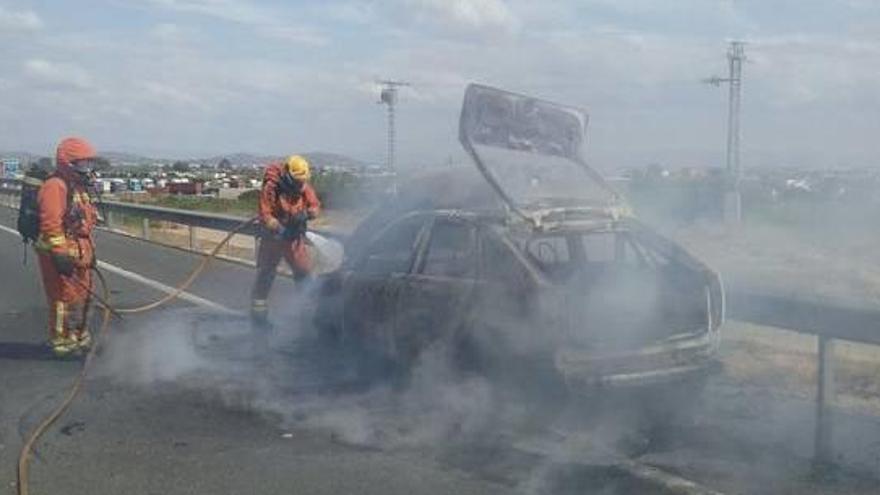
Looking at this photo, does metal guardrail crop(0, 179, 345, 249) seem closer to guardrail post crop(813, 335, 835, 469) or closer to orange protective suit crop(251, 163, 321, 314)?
orange protective suit crop(251, 163, 321, 314)

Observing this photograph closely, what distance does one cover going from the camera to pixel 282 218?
9.29 metres

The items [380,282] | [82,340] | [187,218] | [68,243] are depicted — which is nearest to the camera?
[380,282]

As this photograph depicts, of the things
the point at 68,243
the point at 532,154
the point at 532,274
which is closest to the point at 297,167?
the point at 68,243

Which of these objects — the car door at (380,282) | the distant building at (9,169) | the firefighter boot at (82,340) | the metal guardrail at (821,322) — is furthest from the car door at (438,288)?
the distant building at (9,169)

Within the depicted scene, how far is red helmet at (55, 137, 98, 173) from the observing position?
838 cm

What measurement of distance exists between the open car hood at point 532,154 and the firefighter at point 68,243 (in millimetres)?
3478

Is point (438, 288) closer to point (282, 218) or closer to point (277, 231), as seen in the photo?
point (277, 231)

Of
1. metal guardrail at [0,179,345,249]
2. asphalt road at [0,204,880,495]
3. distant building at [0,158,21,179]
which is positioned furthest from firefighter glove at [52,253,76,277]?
distant building at [0,158,21,179]

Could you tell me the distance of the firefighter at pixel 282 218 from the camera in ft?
30.1

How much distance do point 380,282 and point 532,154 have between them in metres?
1.38

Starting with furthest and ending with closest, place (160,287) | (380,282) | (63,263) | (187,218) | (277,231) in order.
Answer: (187,218), (160,287), (277,231), (63,263), (380,282)

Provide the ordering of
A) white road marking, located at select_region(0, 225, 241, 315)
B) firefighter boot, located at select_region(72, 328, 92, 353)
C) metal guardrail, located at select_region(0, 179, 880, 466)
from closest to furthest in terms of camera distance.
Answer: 1. metal guardrail, located at select_region(0, 179, 880, 466)
2. firefighter boot, located at select_region(72, 328, 92, 353)
3. white road marking, located at select_region(0, 225, 241, 315)

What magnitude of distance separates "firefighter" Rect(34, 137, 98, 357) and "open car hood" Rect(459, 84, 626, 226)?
11.4 ft

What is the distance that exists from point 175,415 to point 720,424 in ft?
11.1
